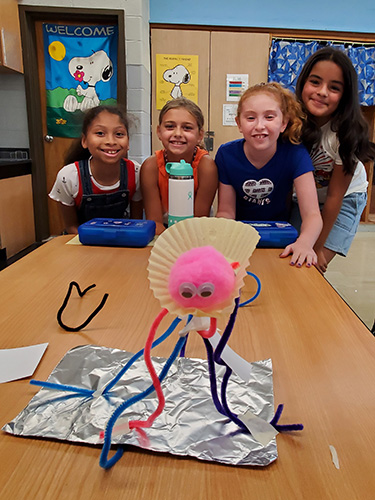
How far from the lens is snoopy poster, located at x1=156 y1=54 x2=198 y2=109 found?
3.56 meters

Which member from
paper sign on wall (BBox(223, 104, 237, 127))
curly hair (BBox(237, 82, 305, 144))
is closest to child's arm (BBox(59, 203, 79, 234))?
curly hair (BBox(237, 82, 305, 144))

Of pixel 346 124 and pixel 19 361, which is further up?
pixel 346 124

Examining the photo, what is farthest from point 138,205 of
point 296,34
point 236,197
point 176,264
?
point 296,34

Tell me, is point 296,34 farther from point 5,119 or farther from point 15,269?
point 15,269

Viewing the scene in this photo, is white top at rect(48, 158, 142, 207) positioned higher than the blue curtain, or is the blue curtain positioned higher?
the blue curtain

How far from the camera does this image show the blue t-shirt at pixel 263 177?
4.75 ft

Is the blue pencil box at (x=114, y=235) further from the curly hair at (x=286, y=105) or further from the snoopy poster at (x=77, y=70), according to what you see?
the snoopy poster at (x=77, y=70)

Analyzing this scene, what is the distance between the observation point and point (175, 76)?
3604 mm

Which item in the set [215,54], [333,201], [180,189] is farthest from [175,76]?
[180,189]

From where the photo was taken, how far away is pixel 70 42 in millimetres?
3201

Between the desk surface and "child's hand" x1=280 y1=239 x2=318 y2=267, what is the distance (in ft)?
0.15

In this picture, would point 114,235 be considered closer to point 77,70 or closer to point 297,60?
point 77,70

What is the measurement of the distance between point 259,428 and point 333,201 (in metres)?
1.35

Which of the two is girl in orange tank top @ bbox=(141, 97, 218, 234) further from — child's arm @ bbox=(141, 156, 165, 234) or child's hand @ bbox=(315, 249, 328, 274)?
child's hand @ bbox=(315, 249, 328, 274)
